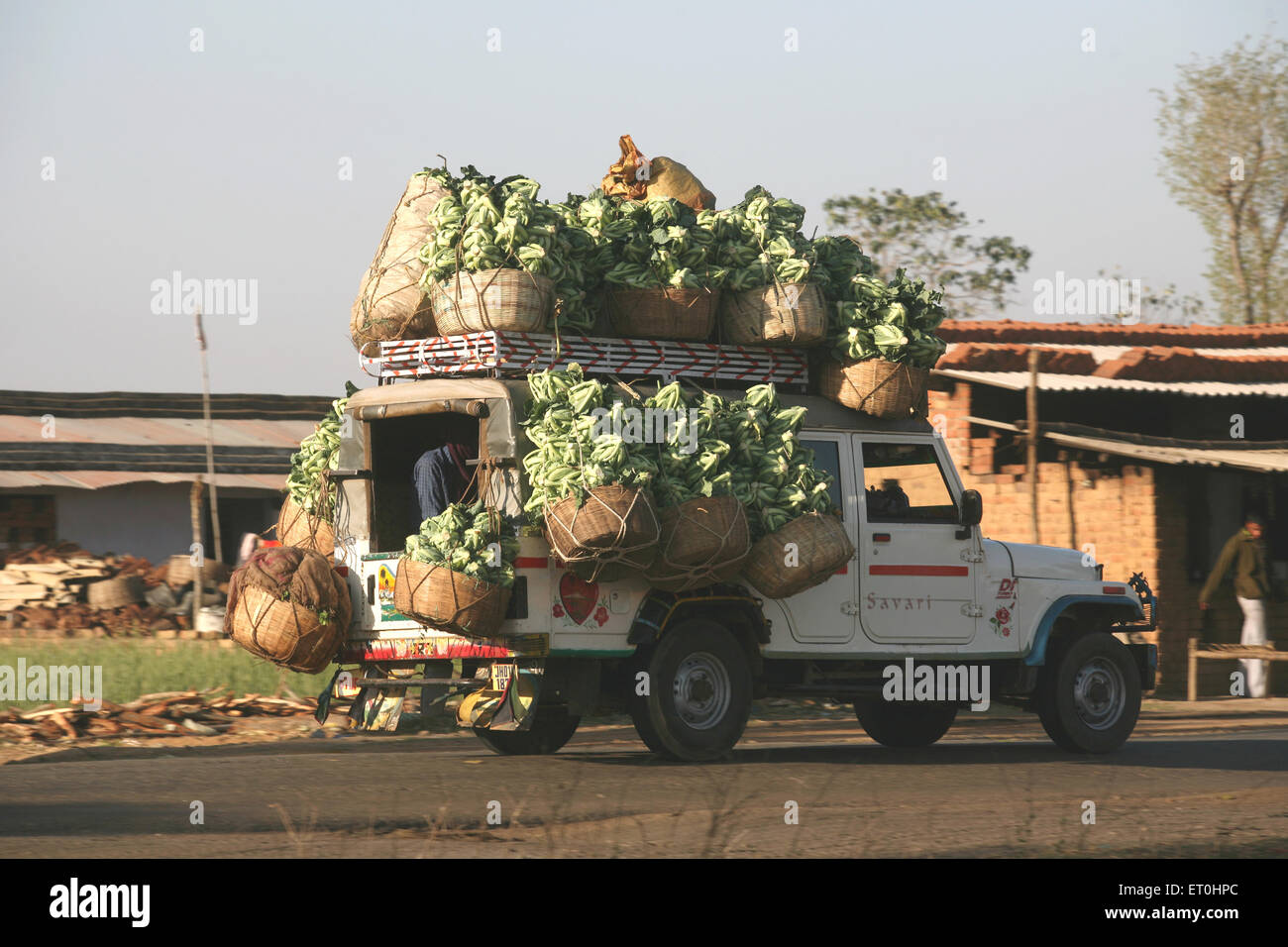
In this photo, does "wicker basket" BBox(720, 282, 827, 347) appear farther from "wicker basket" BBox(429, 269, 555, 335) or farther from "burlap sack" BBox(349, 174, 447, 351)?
"burlap sack" BBox(349, 174, 447, 351)

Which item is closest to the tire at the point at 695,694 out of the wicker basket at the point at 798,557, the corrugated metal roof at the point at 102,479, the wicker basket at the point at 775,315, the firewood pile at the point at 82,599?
the wicker basket at the point at 798,557

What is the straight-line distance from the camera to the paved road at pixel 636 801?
26.1 feet

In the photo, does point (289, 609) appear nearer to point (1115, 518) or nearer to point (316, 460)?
point (316, 460)

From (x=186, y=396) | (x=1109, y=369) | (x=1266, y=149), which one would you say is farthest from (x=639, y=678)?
(x=1266, y=149)

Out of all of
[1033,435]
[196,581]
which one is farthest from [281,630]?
[196,581]

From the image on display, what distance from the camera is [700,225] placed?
468 inches

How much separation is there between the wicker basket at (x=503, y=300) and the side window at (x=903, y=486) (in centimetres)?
267

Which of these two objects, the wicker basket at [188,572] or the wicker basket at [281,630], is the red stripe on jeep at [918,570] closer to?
the wicker basket at [281,630]

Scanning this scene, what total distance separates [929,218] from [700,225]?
2432cm

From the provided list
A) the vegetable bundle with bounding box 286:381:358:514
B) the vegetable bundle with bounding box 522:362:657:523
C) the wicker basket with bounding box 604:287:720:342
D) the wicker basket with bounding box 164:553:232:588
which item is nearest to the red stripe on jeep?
the wicker basket with bounding box 604:287:720:342

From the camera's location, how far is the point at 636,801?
9523mm

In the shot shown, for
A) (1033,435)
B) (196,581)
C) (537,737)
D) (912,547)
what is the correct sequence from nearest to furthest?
1. (912,547)
2. (537,737)
3. (1033,435)
4. (196,581)

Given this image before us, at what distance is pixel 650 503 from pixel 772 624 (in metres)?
1.67
